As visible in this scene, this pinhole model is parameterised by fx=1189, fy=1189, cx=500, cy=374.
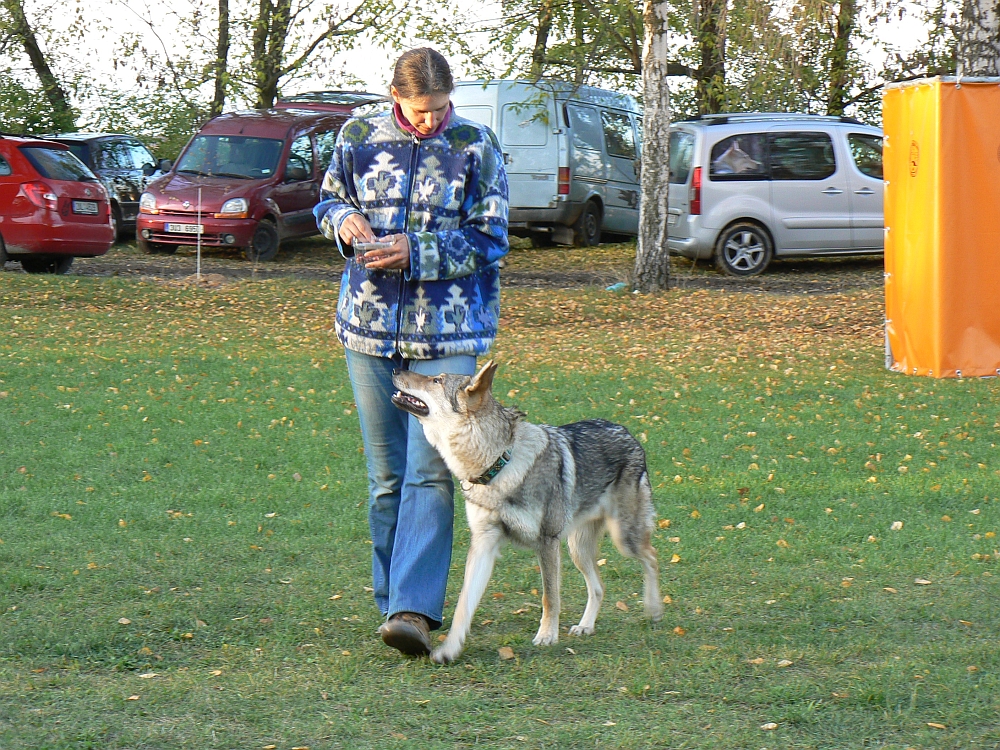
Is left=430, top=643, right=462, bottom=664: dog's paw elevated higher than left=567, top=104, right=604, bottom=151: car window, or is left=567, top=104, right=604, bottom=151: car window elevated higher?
left=567, top=104, right=604, bottom=151: car window

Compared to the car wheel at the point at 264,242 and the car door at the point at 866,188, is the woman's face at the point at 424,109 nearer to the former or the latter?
the car door at the point at 866,188

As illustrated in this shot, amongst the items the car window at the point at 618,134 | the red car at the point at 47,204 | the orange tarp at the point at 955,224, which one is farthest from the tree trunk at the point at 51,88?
the orange tarp at the point at 955,224

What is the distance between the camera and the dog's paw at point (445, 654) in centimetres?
436

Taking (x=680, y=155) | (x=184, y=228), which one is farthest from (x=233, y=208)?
(x=680, y=155)

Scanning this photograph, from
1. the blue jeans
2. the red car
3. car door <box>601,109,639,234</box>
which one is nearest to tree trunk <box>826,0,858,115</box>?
car door <box>601,109,639,234</box>

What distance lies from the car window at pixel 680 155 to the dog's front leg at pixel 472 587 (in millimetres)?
13283

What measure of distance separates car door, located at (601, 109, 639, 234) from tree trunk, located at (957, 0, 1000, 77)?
9.21 metres

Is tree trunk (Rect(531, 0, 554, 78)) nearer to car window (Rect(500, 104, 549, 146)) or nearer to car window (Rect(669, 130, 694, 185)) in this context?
car window (Rect(669, 130, 694, 185))

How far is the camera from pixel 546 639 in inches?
184

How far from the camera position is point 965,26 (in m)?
12.3

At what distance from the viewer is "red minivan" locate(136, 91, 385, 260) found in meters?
18.4

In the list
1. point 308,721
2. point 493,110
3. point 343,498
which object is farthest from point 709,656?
point 493,110

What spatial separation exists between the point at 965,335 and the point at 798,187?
7.15 m

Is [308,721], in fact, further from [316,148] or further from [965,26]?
[316,148]
